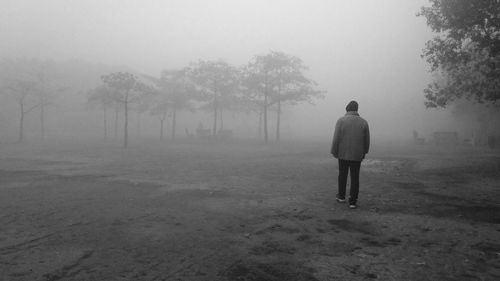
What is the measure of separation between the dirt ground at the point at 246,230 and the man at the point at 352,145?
0.58 metres

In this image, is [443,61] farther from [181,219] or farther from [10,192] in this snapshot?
[10,192]

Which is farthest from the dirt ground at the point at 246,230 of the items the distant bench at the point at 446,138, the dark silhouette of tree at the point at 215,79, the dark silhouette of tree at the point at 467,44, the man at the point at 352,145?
the dark silhouette of tree at the point at 215,79

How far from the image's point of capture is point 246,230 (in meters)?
6.39

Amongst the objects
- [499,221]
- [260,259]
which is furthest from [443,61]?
[260,259]

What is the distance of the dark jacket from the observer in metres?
8.34

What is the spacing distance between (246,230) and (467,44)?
638 inches

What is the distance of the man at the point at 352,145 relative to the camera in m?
8.26

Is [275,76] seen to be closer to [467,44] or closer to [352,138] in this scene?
[467,44]

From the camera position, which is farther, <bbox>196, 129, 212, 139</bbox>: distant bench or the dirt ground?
<bbox>196, 129, 212, 139</bbox>: distant bench

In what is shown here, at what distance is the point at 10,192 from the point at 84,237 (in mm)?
5941

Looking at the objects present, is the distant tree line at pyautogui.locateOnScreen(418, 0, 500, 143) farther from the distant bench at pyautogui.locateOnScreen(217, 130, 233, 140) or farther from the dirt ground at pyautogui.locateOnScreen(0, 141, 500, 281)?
the distant bench at pyautogui.locateOnScreen(217, 130, 233, 140)

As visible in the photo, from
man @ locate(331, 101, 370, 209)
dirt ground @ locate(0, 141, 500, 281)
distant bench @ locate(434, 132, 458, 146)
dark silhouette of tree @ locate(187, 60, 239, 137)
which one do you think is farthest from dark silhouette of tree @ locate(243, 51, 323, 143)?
man @ locate(331, 101, 370, 209)

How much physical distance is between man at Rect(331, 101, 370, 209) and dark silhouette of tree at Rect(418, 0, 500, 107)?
10192mm

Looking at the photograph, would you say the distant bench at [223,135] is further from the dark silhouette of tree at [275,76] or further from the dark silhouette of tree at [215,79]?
the dark silhouette of tree at [275,76]
